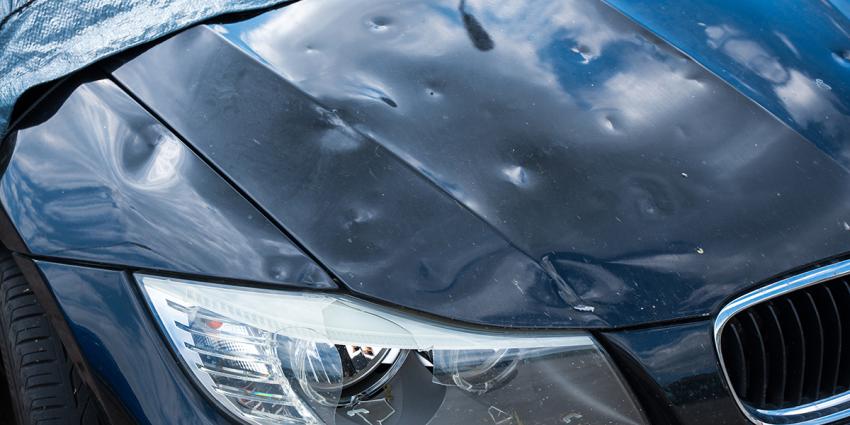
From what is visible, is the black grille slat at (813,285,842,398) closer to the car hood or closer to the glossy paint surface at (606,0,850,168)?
the car hood

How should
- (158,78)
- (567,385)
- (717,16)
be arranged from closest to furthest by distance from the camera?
(567,385), (158,78), (717,16)

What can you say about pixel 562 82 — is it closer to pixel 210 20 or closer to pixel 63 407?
pixel 210 20

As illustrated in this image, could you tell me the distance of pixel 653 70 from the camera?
1993 millimetres

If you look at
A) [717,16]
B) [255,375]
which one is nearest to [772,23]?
[717,16]

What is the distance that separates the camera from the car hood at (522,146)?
5.34ft

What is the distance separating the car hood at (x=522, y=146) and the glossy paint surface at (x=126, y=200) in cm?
4

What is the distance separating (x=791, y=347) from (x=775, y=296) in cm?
12

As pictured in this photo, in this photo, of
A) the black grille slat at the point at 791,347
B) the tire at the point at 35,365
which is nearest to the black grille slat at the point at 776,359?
the black grille slat at the point at 791,347

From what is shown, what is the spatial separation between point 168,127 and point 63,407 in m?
0.61

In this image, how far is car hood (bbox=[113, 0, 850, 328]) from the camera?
1628 millimetres

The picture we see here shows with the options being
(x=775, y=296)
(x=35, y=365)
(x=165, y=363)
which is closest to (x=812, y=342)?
(x=775, y=296)

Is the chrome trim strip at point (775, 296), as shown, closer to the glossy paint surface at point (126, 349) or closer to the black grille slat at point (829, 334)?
the black grille slat at point (829, 334)

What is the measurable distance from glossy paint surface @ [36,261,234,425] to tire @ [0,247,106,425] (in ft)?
0.63

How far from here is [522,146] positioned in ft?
6.02
